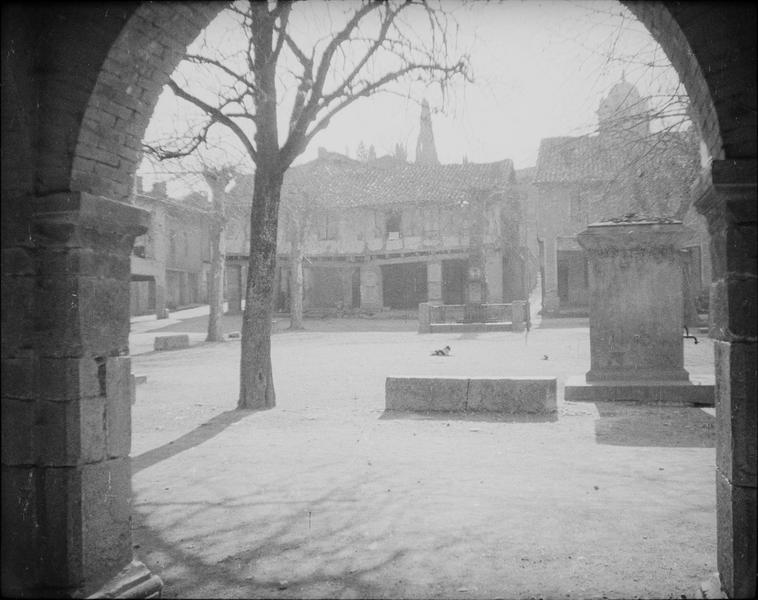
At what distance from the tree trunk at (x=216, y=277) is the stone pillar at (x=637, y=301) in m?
14.1

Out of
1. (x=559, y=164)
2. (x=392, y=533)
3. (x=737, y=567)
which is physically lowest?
(x=392, y=533)

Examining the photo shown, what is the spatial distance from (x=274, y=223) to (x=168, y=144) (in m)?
1.96

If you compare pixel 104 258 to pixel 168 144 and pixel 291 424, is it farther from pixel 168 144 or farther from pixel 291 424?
pixel 168 144

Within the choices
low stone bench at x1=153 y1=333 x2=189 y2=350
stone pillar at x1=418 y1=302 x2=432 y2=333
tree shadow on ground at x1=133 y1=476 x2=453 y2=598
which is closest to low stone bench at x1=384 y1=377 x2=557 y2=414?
tree shadow on ground at x1=133 y1=476 x2=453 y2=598

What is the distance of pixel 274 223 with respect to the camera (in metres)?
8.88

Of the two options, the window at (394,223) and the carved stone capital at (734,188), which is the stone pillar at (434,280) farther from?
the carved stone capital at (734,188)

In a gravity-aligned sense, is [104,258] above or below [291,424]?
above

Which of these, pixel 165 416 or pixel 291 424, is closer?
pixel 291 424

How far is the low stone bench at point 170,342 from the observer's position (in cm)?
1911

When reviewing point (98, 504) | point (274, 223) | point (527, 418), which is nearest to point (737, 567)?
point (98, 504)

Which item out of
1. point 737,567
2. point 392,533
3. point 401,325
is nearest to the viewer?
point 737,567

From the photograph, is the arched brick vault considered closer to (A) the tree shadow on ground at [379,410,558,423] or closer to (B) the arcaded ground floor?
(B) the arcaded ground floor

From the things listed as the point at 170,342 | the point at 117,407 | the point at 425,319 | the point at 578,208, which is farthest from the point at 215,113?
the point at 578,208

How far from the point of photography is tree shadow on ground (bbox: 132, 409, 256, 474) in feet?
20.4
